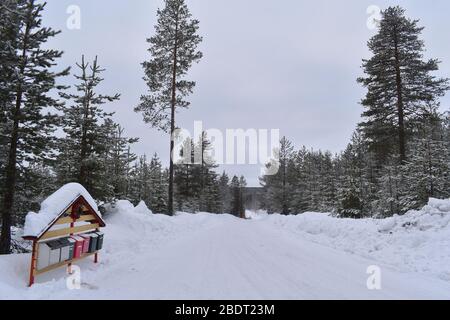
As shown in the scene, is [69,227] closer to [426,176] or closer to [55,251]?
[55,251]

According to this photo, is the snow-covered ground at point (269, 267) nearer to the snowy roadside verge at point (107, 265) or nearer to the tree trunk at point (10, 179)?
the snowy roadside verge at point (107, 265)

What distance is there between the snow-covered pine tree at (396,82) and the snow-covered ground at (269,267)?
11207mm

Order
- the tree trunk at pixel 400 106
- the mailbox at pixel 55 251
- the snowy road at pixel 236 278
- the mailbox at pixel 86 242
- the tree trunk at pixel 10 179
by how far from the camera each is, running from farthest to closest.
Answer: the tree trunk at pixel 400 106 → the tree trunk at pixel 10 179 → the mailbox at pixel 86 242 → the mailbox at pixel 55 251 → the snowy road at pixel 236 278

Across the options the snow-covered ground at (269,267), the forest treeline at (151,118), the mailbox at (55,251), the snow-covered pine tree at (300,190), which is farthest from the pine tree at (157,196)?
the mailbox at (55,251)

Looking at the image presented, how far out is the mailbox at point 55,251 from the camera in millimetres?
6867

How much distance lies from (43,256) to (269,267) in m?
5.20

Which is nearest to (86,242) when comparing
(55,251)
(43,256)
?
(55,251)

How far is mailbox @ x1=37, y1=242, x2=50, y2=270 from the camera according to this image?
21.6 ft

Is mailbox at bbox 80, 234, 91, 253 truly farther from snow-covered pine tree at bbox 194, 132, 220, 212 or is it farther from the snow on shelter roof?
snow-covered pine tree at bbox 194, 132, 220, 212

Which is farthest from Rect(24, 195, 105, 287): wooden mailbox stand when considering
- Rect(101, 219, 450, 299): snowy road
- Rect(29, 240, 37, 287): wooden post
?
Rect(101, 219, 450, 299): snowy road

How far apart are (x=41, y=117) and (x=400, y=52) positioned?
2208 cm

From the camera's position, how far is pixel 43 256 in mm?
6699

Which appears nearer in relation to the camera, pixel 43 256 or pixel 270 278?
pixel 43 256

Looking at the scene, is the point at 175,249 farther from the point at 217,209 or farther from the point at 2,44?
the point at 217,209
